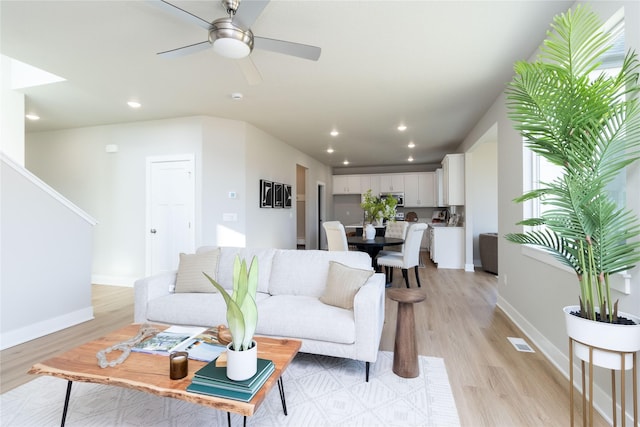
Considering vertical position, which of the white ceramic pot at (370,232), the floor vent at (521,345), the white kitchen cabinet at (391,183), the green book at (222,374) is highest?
the white kitchen cabinet at (391,183)

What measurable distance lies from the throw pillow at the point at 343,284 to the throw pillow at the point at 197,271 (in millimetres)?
1038

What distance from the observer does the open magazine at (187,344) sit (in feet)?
5.12

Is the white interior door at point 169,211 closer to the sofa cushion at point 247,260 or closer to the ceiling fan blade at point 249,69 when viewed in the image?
the sofa cushion at point 247,260

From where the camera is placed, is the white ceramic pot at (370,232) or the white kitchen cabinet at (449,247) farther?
the white kitchen cabinet at (449,247)

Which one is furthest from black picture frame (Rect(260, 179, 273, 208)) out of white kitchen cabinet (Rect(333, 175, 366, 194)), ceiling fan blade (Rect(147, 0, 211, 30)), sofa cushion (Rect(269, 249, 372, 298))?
white kitchen cabinet (Rect(333, 175, 366, 194))

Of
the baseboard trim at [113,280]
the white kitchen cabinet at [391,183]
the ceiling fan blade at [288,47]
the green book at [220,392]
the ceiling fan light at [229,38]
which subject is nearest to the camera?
the green book at [220,392]

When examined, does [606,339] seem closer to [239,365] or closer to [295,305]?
[239,365]

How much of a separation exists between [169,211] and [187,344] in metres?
3.43

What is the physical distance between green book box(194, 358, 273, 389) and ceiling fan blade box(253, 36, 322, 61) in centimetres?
191

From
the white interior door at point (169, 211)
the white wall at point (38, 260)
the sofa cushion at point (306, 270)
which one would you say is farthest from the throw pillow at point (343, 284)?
the white interior door at point (169, 211)

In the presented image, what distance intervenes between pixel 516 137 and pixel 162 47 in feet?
11.3

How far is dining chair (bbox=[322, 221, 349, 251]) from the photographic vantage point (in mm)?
4326

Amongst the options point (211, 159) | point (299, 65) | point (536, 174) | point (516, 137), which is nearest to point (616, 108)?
point (536, 174)

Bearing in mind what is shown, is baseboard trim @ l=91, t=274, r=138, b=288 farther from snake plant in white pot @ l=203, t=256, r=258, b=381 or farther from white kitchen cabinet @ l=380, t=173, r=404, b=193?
white kitchen cabinet @ l=380, t=173, r=404, b=193
